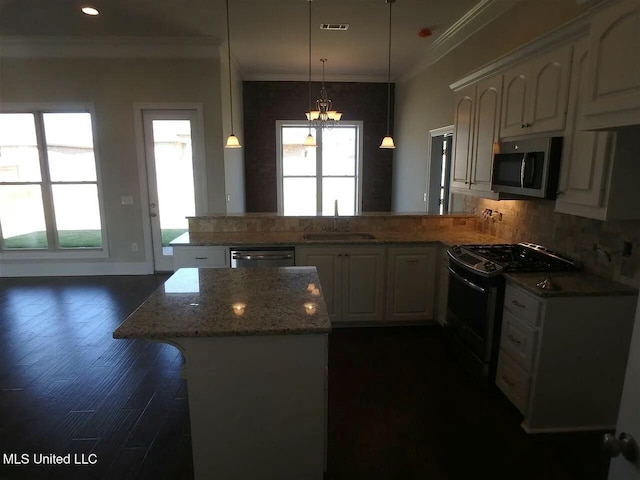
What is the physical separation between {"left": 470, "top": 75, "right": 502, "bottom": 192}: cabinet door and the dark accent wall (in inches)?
159

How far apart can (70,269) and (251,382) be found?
16.6 feet

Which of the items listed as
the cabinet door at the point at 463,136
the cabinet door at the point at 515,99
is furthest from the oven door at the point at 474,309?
the cabinet door at the point at 515,99

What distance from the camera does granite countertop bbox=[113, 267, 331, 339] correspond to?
58.3 inches

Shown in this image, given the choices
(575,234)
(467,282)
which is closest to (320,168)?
(467,282)

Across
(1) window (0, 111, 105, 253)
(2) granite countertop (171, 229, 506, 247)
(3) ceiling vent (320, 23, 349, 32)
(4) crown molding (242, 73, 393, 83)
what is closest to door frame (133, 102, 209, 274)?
(1) window (0, 111, 105, 253)

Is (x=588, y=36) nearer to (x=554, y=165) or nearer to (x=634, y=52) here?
(x=634, y=52)

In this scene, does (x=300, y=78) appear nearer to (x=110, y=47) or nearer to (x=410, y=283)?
(x=110, y=47)

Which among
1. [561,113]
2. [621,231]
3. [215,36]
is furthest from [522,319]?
[215,36]

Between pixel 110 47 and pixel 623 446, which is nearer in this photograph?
Result: pixel 623 446

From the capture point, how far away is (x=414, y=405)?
8.07 feet

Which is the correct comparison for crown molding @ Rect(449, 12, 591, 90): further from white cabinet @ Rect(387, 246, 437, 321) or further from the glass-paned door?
the glass-paned door

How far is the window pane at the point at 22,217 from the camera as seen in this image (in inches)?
→ 207

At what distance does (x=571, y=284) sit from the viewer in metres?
2.16

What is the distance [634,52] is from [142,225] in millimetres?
5420
